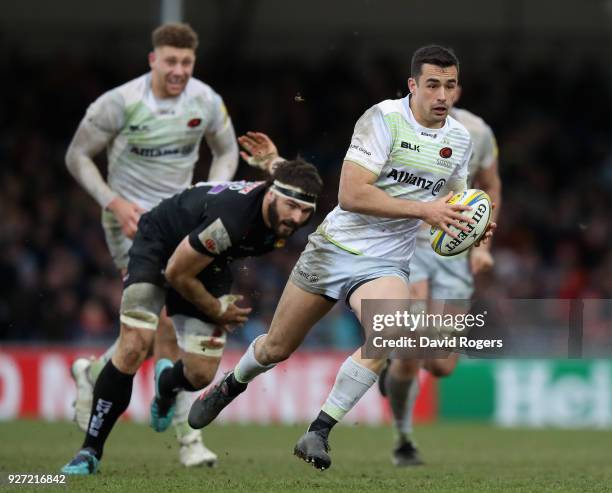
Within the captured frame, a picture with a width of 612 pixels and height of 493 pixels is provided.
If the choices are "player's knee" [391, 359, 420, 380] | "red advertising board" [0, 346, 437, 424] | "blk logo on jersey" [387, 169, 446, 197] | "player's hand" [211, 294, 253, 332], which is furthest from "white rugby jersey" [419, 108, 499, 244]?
"red advertising board" [0, 346, 437, 424]

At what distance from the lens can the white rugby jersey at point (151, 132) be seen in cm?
970

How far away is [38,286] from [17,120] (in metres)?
3.96

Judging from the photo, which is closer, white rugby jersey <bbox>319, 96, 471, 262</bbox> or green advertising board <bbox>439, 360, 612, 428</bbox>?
white rugby jersey <bbox>319, 96, 471, 262</bbox>

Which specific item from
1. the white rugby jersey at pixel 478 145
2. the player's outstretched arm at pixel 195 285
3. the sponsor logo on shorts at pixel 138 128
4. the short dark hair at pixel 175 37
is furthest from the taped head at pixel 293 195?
the white rugby jersey at pixel 478 145

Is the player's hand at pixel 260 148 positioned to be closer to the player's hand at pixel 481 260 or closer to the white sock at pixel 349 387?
the player's hand at pixel 481 260

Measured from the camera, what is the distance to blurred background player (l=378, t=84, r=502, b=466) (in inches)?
393

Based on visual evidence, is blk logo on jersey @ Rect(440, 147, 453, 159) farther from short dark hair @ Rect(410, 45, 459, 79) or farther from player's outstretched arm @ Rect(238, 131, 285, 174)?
player's outstretched arm @ Rect(238, 131, 285, 174)

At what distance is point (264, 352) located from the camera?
26.3 feet

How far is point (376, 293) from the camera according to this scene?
7.48 m

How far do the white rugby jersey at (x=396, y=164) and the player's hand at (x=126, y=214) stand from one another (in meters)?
1.98

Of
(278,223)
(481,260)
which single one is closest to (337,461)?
(481,260)

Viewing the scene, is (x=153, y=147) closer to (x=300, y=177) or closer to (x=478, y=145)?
(x=300, y=177)

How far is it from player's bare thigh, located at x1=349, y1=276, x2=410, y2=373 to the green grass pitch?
2.33ft

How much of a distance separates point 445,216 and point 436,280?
315cm
